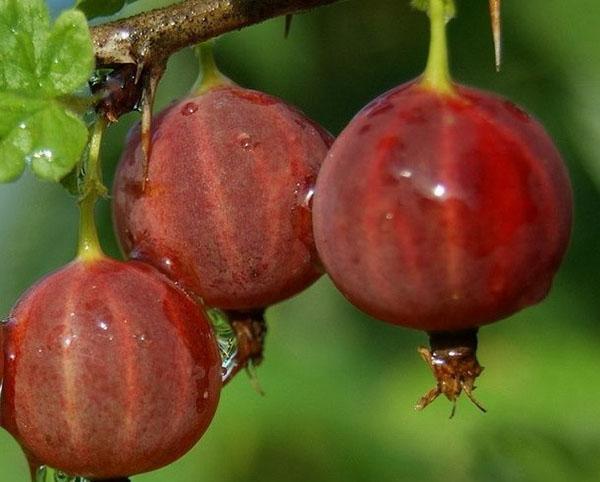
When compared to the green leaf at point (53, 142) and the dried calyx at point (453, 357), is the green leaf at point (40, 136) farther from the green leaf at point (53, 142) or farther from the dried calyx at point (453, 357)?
the dried calyx at point (453, 357)

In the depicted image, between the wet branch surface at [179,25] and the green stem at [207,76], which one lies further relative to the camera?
the green stem at [207,76]

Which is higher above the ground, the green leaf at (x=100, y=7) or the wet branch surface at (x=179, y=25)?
the wet branch surface at (x=179, y=25)

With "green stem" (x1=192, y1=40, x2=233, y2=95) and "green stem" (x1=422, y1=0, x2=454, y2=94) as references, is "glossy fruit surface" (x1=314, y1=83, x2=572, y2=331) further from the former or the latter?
"green stem" (x1=192, y1=40, x2=233, y2=95)

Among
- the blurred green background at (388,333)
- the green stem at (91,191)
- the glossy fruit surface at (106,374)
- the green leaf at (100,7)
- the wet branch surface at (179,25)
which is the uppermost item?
the wet branch surface at (179,25)

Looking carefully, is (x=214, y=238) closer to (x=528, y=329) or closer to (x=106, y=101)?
(x=106, y=101)

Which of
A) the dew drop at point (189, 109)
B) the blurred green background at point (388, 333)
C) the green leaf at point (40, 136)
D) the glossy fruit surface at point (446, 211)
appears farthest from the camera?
the blurred green background at point (388, 333)

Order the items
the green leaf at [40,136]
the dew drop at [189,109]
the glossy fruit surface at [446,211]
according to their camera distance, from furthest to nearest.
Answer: the dew drop at [189,109]
the green leaf at [40,136]
the glossy fruit surface at [446,211]

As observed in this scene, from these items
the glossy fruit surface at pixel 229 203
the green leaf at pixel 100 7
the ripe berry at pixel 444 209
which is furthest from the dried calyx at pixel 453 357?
the green leaf at pixel 100 7

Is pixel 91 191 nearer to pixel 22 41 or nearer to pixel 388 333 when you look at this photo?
pixel 22 41

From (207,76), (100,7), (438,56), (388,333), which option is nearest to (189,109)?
(207,76)
